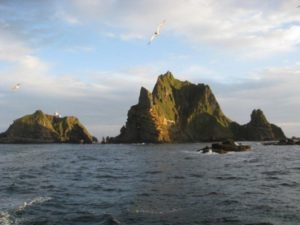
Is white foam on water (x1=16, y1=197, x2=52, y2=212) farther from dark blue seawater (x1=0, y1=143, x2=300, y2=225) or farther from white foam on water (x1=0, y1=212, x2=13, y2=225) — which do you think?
white foam on water (x1=0, y1=212, x2=13, y2=225)

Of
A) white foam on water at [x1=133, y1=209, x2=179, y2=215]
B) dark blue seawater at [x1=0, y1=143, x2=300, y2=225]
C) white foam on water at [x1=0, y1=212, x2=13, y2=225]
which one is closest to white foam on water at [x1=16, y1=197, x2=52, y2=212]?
dark blue seawater at [x1=0, y1=143, x2=300, y2=225]

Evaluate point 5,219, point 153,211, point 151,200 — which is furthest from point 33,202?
point 153,211

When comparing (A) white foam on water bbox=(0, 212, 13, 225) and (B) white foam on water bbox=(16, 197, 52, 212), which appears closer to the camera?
(A) white foam on water bbox=(0, 212, 13, 225)

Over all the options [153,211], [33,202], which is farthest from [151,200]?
[33,202]

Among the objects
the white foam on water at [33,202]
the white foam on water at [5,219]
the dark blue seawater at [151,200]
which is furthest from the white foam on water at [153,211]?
the white foam on water at [5,219]

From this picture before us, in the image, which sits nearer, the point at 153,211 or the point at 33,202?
the point at 153,211

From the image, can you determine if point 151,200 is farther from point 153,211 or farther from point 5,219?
point 5,219

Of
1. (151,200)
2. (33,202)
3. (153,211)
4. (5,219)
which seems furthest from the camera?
(151,200)

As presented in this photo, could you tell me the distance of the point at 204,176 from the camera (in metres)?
51.0

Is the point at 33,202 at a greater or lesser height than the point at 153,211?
greater

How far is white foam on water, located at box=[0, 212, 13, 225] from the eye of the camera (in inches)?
1034

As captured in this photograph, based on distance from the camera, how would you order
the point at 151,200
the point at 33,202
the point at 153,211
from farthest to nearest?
1. the point at 151,200
2. the point at 33,202
3. the point at 153,211

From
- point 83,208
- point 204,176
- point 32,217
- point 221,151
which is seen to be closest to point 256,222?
point 83,208

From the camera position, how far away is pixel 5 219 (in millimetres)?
27016
